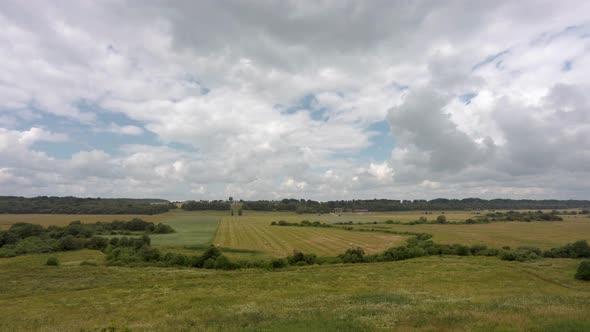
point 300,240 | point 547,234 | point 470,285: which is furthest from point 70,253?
point 547,234

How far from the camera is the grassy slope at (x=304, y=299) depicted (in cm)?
1842

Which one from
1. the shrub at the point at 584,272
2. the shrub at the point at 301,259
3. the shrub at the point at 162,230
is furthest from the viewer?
the shrub at the point at 162,230

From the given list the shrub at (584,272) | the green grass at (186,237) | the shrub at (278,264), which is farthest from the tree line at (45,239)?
the shrub at (584,272)

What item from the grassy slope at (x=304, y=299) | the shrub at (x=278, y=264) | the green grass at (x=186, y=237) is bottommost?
the green grass at (x=186, y=237)

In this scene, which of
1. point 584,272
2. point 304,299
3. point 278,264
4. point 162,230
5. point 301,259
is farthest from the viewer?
point 162,230

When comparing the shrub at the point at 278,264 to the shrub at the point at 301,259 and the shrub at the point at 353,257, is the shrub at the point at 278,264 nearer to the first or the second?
the shrub at the point at 301,259

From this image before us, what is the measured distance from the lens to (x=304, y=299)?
2908 cm

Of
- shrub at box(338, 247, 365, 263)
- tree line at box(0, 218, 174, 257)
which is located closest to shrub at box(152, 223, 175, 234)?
tree line at box(0, 218, 174, 257)

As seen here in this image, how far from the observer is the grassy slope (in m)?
18.4

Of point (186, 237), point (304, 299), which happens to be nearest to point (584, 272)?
point (304, 299)

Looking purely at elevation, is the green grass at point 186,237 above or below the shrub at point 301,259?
below

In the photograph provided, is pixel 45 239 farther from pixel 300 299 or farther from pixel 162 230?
pixel 300 299

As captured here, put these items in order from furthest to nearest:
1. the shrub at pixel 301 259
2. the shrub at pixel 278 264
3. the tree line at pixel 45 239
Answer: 1. the tree line at pixel 45 239
2. the shrub at pixel 301 259
3. the shrub at pixel 278 264

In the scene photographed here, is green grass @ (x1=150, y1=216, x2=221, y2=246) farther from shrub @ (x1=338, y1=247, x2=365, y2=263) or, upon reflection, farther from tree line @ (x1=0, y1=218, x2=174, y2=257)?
shrub @ (x1=338, y1=247, x2=365, y2=263)
